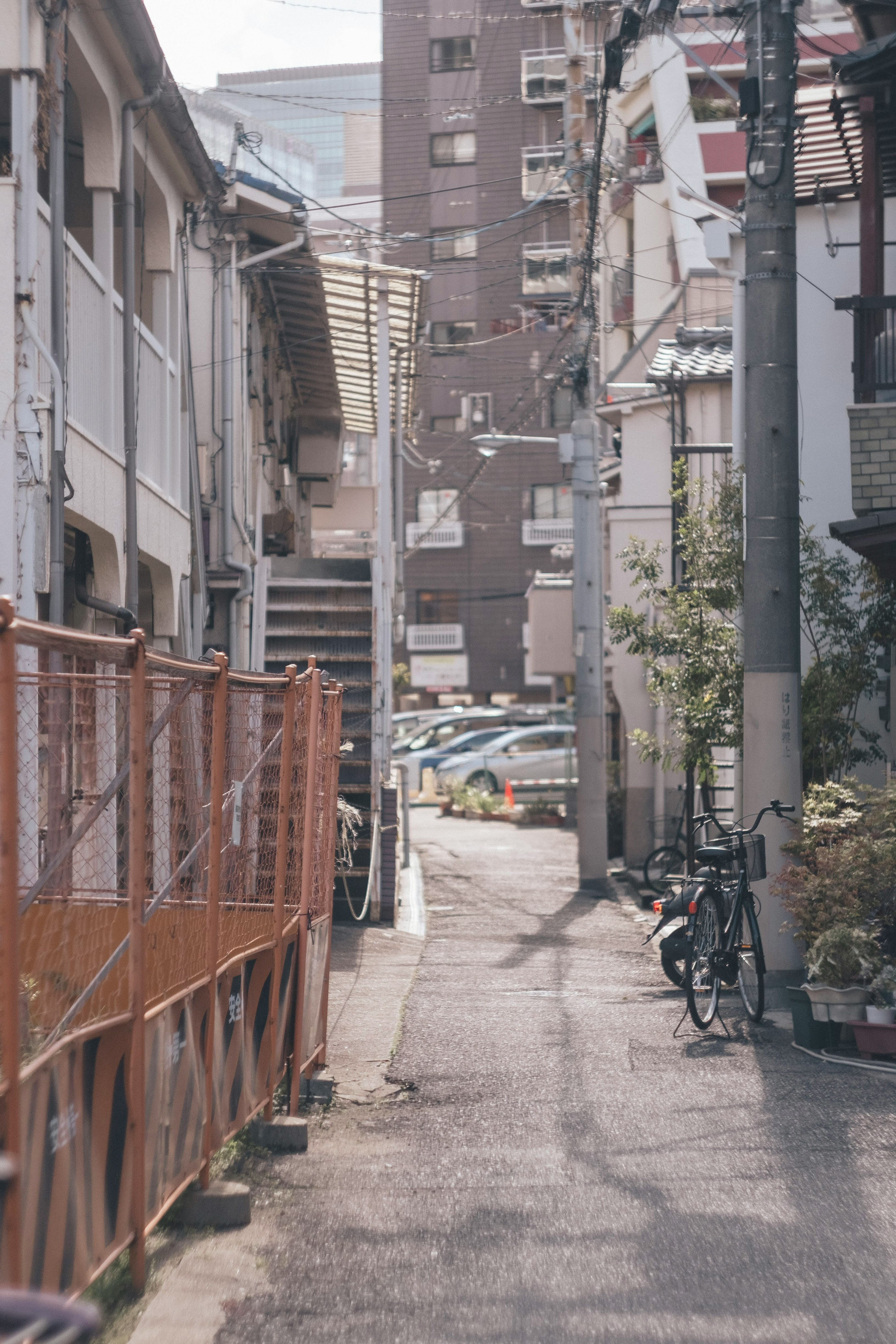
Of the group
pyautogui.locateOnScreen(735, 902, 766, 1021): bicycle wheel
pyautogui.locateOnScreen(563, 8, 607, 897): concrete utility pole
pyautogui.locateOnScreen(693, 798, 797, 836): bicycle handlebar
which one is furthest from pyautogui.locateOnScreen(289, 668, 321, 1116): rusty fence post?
pyautogui.locateOnScreen(563, 8, 607, 897): concrete utility pole

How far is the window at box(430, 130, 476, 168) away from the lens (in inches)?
1841

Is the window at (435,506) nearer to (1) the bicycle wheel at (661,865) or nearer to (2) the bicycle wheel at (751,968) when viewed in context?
(1) the bicycle wheel at (661,865)

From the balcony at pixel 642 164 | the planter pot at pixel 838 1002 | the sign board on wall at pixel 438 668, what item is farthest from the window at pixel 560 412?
the planter pot at pixel 838 1002

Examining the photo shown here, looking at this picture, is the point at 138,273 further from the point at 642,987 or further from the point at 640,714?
the point at 640,714

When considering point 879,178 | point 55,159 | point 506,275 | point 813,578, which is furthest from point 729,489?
point 506,275

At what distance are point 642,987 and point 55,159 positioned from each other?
714 cm

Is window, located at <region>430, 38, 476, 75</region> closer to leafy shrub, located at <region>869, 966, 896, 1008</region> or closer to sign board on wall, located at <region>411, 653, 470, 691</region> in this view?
sign board on wall, located at <region>411, 653, 470, 691</region>

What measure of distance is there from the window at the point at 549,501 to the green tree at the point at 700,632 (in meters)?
34.6

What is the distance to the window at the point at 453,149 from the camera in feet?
153

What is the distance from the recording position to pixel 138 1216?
4301mm

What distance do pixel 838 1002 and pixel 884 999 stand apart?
0.26 meters

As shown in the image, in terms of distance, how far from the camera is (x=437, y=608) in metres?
49.3

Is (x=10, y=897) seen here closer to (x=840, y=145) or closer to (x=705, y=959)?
(x=705, y=959)

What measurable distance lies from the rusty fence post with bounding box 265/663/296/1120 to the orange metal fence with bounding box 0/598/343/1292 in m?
0.01
